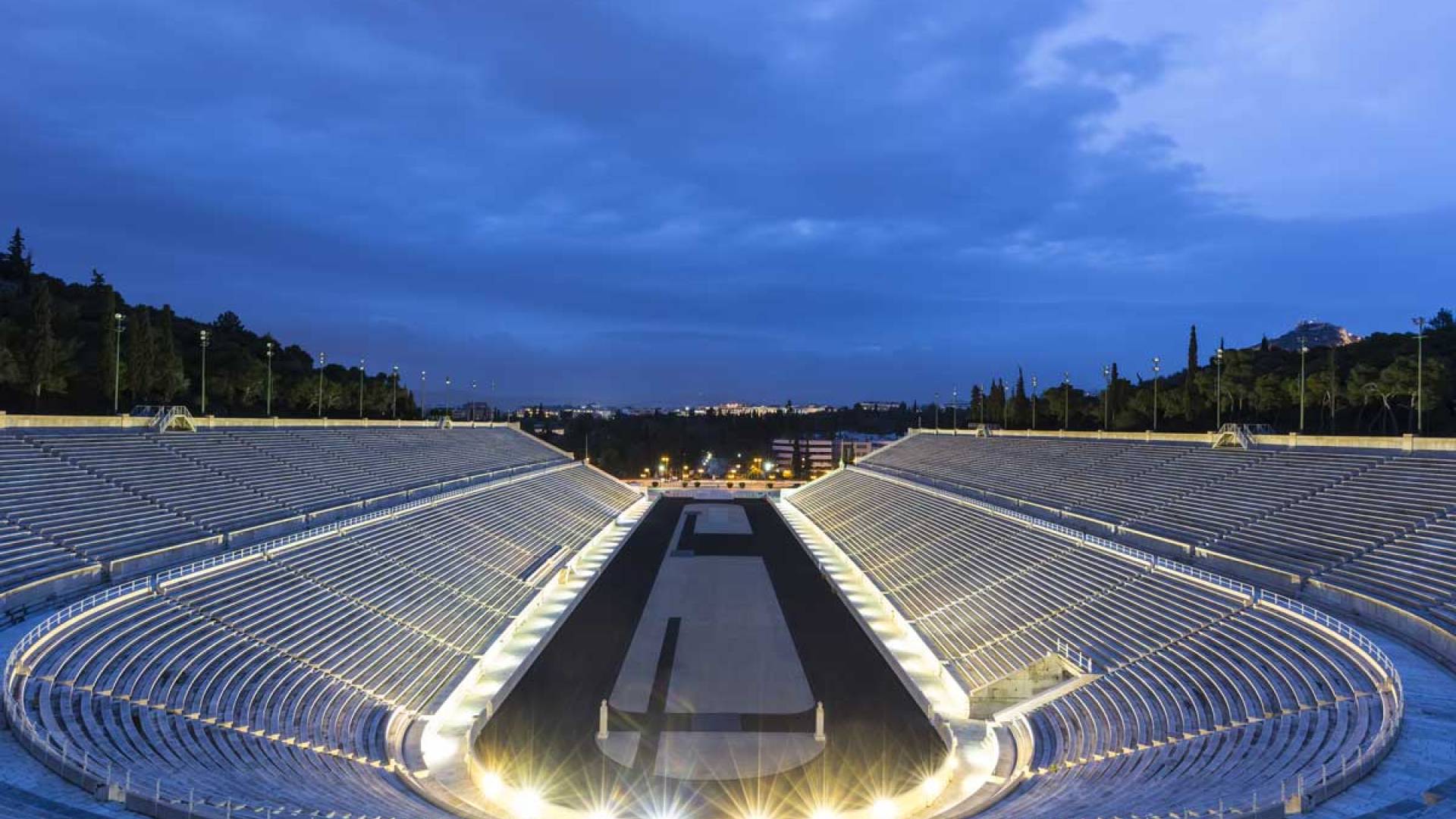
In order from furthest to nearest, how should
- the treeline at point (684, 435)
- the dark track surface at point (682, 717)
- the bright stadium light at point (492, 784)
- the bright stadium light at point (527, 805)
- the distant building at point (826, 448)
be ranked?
the distant building at point (826, 448), the treeline at point (684, 435), the dark track surface at point (682, 717), the bright stadium light at point (492, 784), the bright stadium light at point (527, 805)

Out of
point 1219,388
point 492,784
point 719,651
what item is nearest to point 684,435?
point 1219,388

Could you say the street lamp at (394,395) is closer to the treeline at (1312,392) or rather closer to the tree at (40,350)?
the tree at (40,350)

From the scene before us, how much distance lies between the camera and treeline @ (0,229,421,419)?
1649 inches

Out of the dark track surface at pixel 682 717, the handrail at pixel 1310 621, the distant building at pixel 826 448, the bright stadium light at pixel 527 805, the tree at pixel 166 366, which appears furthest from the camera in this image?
the distant building at pixel 826 448

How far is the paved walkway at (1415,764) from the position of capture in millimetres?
8570

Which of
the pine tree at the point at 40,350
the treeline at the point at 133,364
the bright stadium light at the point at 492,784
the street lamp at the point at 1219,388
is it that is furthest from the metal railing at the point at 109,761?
the street lamp at the point at 1219,388

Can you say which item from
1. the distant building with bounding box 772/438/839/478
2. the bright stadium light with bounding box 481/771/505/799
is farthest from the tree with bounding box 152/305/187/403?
the distant building with bounding box 772/438/839/478

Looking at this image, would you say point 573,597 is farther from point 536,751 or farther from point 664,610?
point 536,751

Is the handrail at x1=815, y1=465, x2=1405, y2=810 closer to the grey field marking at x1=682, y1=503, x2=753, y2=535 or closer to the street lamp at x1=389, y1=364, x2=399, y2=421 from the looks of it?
the grey field marking at x1=682, y1=503, x2=753, y2=535

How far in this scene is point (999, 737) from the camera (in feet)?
52.5

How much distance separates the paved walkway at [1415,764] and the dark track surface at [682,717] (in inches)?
278

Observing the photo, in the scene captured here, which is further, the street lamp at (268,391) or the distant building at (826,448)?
the distant building at (826,448)

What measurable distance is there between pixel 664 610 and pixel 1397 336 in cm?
5566

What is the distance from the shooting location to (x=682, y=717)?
1739 cm
